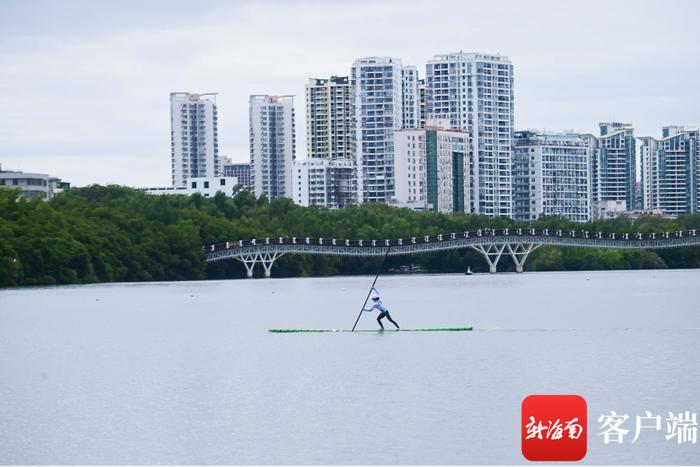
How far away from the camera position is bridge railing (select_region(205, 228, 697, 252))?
132750 mm

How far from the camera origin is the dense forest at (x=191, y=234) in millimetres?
107125

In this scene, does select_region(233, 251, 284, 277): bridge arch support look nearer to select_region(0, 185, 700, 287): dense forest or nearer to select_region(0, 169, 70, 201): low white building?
select_region(0, 185, 700, 287): dense forest

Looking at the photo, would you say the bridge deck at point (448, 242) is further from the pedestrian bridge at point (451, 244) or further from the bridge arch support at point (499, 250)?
the bridge arch support at point (499, 250)

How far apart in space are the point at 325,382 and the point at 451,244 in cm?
10335

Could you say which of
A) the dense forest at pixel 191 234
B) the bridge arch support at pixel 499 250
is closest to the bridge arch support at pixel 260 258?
the dense forest at pixel 191 234

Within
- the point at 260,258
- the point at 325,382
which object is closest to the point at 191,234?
the point at 260,258

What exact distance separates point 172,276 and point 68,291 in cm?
2594

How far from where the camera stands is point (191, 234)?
126875 millimetres

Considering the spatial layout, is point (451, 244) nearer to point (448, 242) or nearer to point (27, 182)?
point (448, 242)

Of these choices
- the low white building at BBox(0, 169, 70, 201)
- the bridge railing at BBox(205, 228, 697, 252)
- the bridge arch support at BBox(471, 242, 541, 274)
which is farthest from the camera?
the low white building at BBox(0, 169, 70, 201)

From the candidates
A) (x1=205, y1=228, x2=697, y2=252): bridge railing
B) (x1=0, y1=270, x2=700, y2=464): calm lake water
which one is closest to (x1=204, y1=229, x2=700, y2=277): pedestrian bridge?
(x1=205, y1=228, x2=697, y2=252): bridge railing

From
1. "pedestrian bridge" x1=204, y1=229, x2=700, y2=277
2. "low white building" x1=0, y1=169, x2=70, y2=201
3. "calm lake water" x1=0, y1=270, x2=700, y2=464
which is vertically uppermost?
"low white building" x1=0, y1=169, x2=70, y2=201

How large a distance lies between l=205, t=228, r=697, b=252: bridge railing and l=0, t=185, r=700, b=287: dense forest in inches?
86.4

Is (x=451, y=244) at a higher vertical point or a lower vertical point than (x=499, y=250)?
higher
